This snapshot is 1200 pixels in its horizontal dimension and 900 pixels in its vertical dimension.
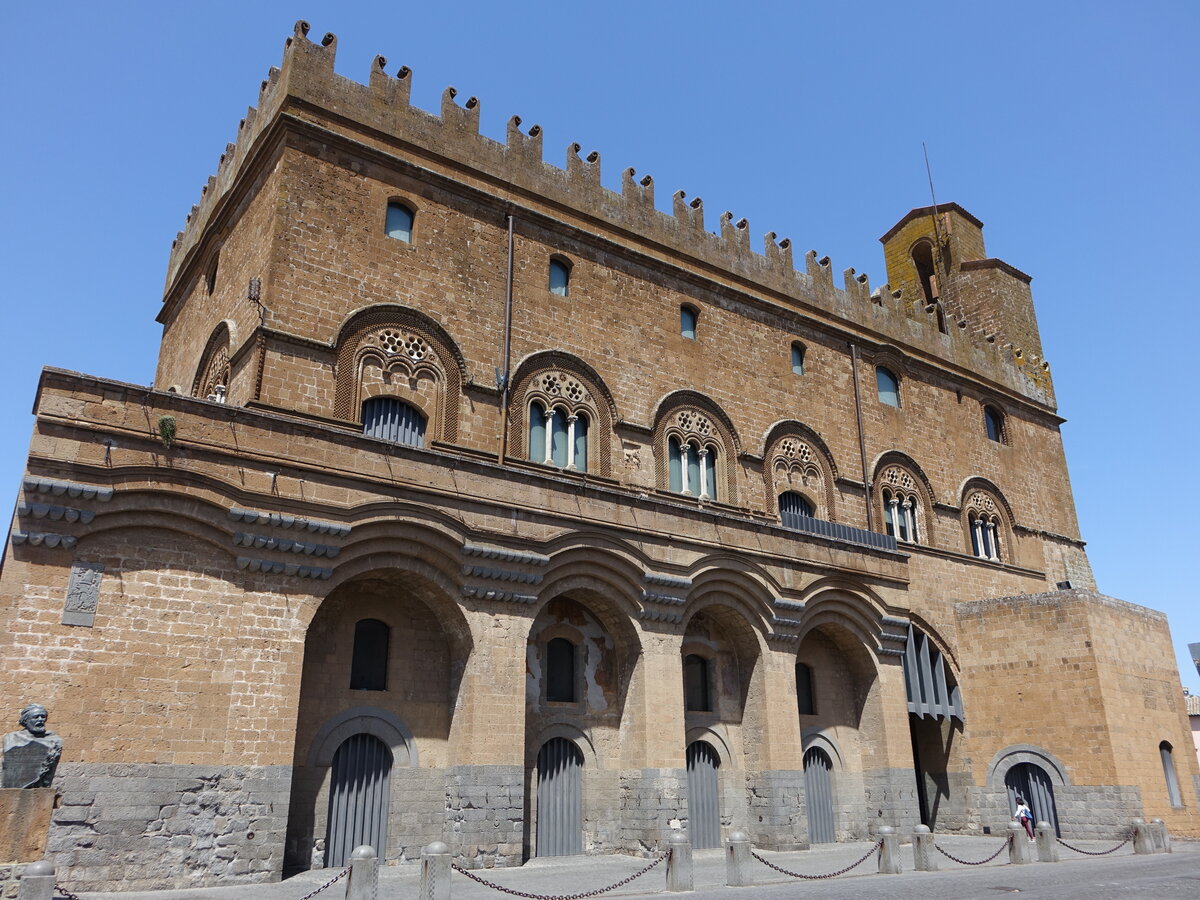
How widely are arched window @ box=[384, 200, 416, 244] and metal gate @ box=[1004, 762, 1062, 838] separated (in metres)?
17.5

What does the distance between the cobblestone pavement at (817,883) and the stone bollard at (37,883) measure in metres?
2.10

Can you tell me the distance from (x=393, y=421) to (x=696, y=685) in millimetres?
7567

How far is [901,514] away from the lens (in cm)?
2453

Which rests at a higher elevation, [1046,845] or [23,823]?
[23,823]

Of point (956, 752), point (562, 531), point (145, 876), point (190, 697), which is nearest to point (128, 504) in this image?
point (190, 697)

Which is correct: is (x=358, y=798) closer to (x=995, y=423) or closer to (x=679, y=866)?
(x=679, y=866)

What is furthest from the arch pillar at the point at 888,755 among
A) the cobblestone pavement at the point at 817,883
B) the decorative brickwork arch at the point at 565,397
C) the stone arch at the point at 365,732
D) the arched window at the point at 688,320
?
the stone arch at the point at 365,732

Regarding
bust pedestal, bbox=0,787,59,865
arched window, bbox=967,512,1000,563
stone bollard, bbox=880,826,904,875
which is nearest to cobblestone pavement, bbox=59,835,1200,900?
stone bollard, bbox=880,826,904,875

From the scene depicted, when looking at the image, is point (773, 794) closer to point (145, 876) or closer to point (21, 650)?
point (145, 876)

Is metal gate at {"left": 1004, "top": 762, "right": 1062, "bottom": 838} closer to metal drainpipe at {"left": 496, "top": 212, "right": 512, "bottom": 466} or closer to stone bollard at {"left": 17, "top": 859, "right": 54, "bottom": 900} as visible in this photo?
metal drainpipe at {"left": 496, "top": 212, "right": 512, "bottom": 466}

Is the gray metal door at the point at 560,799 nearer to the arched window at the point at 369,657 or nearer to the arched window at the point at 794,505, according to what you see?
the arched window at the point at 369,657

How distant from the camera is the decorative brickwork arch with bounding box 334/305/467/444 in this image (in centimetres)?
1631

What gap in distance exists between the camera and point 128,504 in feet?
37.7

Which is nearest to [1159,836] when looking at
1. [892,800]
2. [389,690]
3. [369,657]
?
[892,800]
